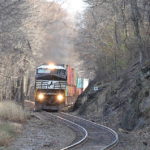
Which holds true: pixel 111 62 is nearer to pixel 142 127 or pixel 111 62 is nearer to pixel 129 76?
Result: pixel 129 76

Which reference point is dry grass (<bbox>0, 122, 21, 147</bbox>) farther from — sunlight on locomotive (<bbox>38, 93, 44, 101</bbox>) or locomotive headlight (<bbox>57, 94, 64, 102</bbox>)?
locomotive headlight (<bbox>57, 94, 64, 102</bbox>)

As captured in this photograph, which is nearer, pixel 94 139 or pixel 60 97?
pixel 94 139

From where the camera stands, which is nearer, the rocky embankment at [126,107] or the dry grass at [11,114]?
the rocky embankment at [126,107]

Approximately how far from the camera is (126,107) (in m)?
29.7

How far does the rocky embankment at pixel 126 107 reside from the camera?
22141 mm

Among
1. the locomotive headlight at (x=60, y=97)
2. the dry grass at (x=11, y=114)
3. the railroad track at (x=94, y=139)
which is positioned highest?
the locomotive headlight at (x=60, y=97)

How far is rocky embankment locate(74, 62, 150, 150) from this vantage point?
22.1 meters

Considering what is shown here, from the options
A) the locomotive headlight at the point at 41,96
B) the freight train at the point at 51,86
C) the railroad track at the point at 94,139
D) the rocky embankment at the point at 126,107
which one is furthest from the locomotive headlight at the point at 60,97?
the railroad track at the point at 94,139

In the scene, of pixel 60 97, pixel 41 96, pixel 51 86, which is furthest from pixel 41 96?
pixel 60 97

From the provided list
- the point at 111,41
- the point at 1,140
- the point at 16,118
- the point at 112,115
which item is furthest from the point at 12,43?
the point at 111,41

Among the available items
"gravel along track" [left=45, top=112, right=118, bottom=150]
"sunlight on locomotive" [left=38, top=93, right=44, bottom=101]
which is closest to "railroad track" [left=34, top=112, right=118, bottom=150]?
"gravel along track" [left=45, top=112, right=118, bottom=150]

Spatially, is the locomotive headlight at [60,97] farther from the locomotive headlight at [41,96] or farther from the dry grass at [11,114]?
the dry grass at [11,114]

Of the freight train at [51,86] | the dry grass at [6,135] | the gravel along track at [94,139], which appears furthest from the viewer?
the freight train at [51,86]

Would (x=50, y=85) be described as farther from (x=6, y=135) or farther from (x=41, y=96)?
(x=6, y=135)
